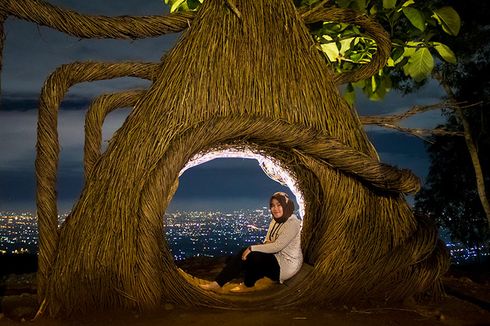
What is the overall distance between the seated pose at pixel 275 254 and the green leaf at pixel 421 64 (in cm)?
178

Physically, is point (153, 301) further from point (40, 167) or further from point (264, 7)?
point (264, 7)

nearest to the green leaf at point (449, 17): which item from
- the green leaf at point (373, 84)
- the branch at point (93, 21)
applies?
A: the green leaf at point (373, 84)

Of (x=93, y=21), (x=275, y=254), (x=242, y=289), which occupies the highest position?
(x=93, y=21)

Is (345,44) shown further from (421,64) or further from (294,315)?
(294,315)

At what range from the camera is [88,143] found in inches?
171

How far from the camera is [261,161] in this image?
6105 millimetres

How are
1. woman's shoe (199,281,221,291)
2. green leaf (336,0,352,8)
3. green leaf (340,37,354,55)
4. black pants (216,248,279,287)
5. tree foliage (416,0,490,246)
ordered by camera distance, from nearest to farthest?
1. green leaf (336,0,352,8)
2. green leaf (340,37,354,55)
3. woman's shoe (199,281,221,291)
4. black pants (216,248,279,287)
5. tree foliage (416,0,490,246)

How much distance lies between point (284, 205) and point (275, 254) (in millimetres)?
507

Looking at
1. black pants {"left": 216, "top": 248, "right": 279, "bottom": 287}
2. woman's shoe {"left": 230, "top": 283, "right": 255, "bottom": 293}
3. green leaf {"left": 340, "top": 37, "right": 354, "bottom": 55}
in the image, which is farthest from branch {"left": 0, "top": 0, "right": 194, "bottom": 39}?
woman's shoe {"left": 230, "top": 283, "right": 255, "bottom": 293}

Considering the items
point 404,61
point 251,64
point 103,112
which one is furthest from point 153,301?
point 404,61

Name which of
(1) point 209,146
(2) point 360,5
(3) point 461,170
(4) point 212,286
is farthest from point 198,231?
(3) point 461,170

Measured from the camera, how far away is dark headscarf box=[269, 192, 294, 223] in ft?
17.6

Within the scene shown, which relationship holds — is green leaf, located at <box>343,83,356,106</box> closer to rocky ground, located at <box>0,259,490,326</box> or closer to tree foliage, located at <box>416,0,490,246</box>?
rocky ground, located at <box>0,259,490,326</box>

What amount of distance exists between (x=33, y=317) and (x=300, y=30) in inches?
120
